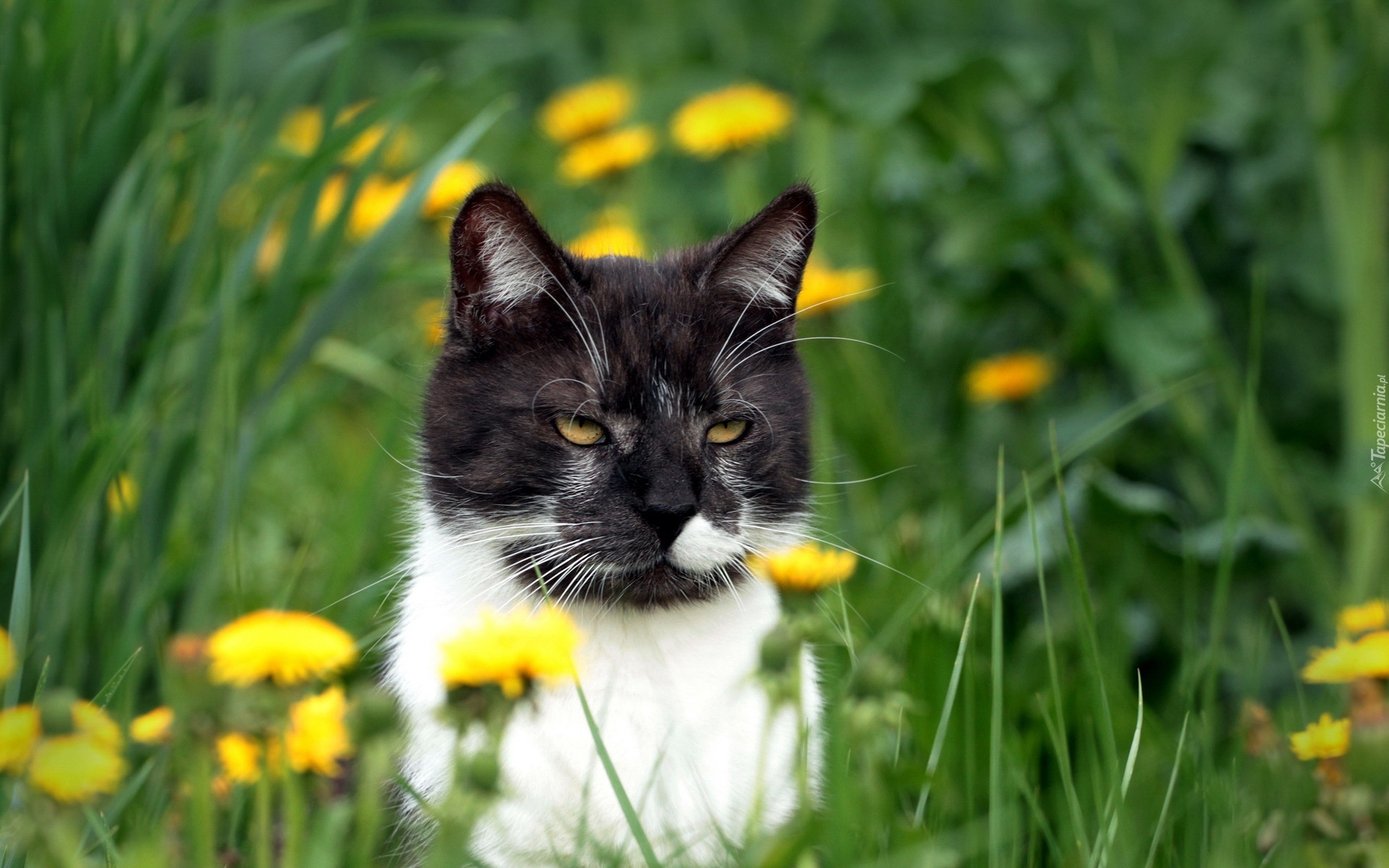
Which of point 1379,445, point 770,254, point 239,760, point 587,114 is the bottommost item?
point 1379,445

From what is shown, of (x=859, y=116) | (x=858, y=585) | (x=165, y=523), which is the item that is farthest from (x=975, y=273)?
(x=165, y=523)

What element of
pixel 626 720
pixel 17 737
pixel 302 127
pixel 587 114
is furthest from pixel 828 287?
pixel 302 127

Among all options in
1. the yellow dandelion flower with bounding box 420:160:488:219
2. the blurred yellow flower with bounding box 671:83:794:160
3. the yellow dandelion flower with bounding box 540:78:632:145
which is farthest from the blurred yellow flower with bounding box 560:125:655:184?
the yellow dandelion flower with bounding box 420:160:488:219

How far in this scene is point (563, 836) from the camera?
1413mm

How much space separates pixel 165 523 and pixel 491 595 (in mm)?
629

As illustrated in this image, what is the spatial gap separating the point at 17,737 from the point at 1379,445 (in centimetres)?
233

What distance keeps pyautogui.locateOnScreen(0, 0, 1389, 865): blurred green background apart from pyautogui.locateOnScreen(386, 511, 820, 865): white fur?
134 mm

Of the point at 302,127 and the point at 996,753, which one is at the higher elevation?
the point at 302,127

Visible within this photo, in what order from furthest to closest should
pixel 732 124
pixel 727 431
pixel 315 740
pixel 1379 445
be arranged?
1. pixel 732 124
2. pixel 1379 445
3. pixel 727 431
4. pixel 315 740

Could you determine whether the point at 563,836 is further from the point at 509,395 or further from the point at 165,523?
the point at 165,523

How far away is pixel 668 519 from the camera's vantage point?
1539mm

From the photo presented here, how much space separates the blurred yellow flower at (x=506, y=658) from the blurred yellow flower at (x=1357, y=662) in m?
0.70

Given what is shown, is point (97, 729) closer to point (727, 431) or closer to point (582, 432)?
point (582, 432)

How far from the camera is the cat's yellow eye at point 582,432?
1.62m
